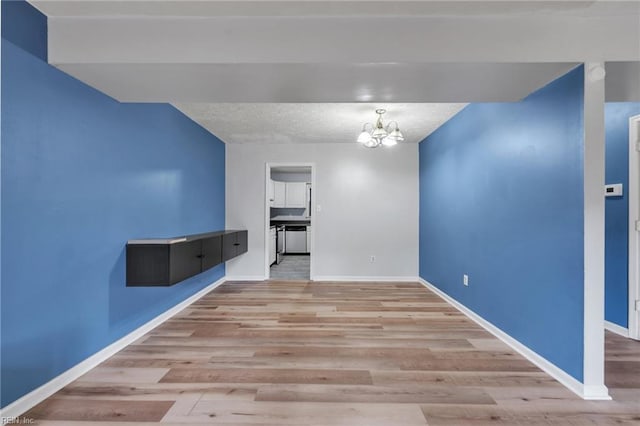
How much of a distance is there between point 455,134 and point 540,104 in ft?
4.46

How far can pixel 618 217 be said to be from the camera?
268 centimetres

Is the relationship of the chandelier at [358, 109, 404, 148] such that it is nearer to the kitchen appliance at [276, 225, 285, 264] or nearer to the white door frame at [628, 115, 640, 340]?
the white door frame at [628, 115, 640, 340]

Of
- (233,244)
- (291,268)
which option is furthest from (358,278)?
(233,244)

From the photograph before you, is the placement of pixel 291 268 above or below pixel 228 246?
below

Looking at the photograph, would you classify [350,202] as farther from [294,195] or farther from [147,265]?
[294,195]

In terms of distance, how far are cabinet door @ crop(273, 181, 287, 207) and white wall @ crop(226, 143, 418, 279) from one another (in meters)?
2.65

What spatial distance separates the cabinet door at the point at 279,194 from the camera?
7562 mm

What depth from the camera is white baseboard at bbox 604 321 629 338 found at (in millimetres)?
2582

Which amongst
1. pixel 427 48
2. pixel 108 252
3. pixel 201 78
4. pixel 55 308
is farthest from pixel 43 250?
pixel 427 48

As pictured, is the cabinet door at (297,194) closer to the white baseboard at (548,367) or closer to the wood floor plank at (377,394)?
the white baseboard at (548,367)

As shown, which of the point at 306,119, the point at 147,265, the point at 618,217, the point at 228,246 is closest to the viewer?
the point at 147,265

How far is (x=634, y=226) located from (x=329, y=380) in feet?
9.99

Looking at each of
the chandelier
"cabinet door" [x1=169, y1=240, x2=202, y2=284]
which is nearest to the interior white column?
the chandelier

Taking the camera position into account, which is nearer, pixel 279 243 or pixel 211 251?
pixel 211 251
